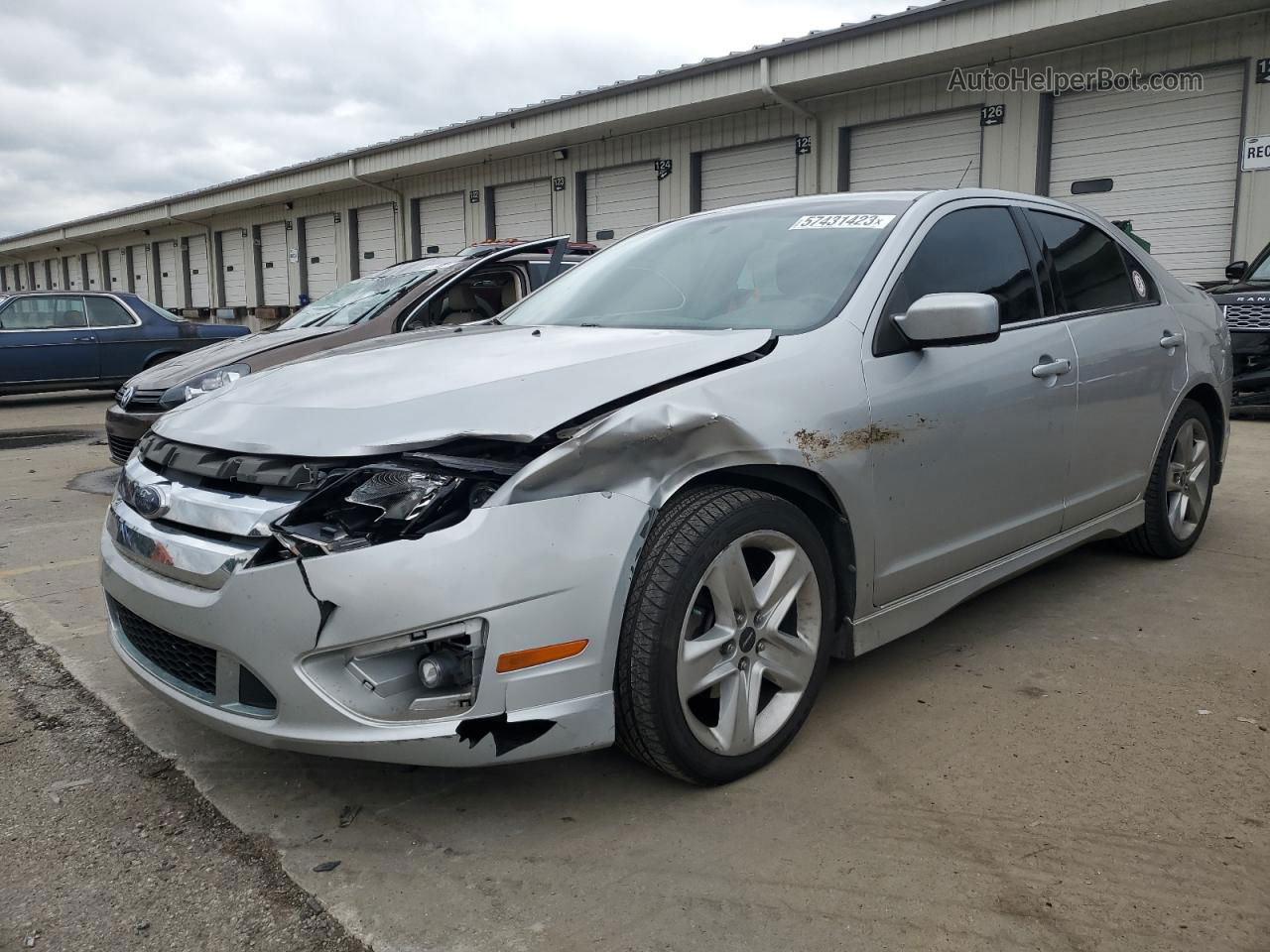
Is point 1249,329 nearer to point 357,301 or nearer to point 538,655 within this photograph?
point 357,301

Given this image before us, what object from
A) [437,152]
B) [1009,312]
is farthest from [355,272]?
[1009,312]

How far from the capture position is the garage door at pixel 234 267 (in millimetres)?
27312

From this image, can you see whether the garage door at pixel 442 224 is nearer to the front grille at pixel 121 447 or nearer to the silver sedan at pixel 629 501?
the front grille at pixel 121 447

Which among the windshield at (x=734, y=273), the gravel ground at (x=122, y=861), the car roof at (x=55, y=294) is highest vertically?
the car roof at (x=55, y=294)

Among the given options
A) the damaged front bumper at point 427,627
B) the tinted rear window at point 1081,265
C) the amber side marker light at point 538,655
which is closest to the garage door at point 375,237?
the tinted rear window at point 1081,265

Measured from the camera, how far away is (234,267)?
91.6 ft

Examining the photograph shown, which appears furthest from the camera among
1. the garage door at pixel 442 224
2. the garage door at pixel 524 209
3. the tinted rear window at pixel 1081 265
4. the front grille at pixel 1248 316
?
the garage door at pixel 442 224

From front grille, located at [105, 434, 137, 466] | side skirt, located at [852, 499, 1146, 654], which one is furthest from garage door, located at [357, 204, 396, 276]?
side skirt, located at [852, 499, 1146, 654]

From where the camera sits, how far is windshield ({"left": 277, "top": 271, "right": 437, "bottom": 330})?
7004 mm

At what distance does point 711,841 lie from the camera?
222cm

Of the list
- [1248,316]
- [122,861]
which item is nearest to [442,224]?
[1248,316]

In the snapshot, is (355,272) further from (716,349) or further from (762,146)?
(716,349)

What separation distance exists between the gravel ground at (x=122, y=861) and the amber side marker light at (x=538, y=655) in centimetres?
59

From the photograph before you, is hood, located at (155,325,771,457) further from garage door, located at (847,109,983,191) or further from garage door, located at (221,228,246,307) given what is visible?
garage door, located at (221,228,246,307)
